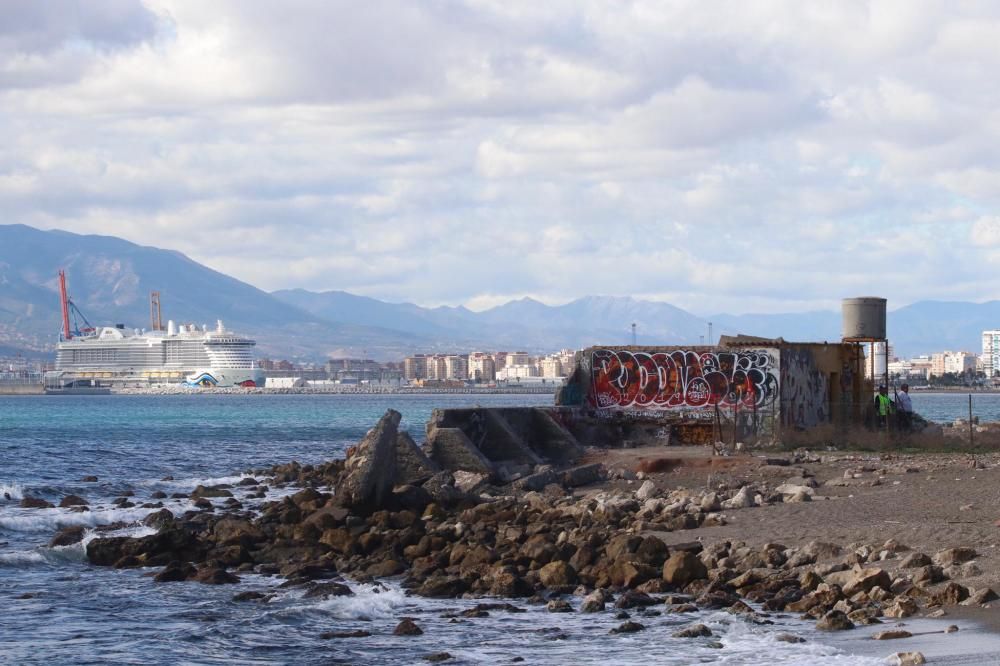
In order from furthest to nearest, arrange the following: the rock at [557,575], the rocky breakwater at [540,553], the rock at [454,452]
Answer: the rock at [454,452] → the rock at [557,575] → the rocky breakwater at [540,553]

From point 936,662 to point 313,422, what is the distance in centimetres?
6514

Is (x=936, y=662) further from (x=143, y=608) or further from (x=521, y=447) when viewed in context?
(x=521, y=447)

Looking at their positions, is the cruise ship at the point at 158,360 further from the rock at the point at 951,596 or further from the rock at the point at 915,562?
the rock at the point at 951,596

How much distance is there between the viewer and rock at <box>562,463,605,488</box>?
23938 millimetres

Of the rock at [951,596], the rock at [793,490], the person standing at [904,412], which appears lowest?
the rock at [951,596]

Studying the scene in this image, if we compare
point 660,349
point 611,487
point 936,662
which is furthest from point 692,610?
point 660,349

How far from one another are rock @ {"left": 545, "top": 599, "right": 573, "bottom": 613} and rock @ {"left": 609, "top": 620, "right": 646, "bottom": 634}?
3.55 feet

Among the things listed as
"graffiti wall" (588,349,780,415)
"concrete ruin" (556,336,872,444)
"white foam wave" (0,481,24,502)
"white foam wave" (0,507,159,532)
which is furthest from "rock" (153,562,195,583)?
"graffiti wall" (588,349,780,415)

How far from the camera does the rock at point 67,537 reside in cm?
1889

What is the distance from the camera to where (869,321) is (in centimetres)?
3253

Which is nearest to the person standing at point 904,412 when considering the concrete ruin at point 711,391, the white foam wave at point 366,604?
the concrete ruin at point 711,391

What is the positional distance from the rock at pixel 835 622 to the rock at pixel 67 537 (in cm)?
1136

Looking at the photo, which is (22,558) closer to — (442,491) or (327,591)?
(327,591)

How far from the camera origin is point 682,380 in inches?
1249
